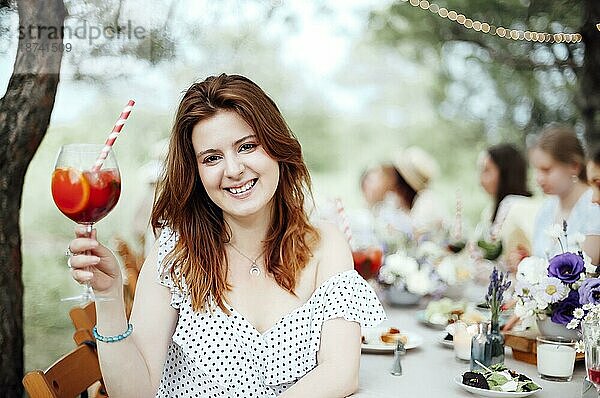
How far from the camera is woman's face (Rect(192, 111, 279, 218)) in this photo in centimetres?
192

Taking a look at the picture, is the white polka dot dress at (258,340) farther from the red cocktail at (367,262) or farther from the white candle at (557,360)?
the red cocktail at (367,262)

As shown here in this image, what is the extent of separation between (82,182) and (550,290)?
125 cm

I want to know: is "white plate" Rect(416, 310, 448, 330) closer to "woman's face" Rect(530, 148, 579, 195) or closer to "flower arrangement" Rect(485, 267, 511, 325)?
"flower arrangement" Rect(485, 267, 511, 325)

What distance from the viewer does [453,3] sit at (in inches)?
182

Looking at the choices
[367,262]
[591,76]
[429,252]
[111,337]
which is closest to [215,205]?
[111,337]

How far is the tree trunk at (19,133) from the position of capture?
8.02 ft

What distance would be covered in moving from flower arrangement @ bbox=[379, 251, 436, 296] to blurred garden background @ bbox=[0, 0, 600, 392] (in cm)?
98

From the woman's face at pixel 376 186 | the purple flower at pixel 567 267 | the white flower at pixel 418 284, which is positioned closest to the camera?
the purple flower at pixel 567 267

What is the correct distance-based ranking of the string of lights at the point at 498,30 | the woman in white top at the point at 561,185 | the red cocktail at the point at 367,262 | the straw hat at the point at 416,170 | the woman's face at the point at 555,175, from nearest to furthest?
1. the red cocktail at the point at 367,262
2. the woman in white top at the point at 561,185
3. the woman's face at the point at 555,175
4. the string of lights at the point at 498,30
5. the straw hat at the point at 416,170

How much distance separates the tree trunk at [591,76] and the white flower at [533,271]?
203 centimetres

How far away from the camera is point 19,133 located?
246cm

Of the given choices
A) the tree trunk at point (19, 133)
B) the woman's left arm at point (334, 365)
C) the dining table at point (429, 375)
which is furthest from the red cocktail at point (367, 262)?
the tree trunk at point (19, 133)

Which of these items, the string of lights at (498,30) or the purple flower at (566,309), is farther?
the string of lights at (498,30)

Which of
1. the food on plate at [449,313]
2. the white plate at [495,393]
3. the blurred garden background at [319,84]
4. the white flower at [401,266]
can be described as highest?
the blurred garden background at [319,84]
